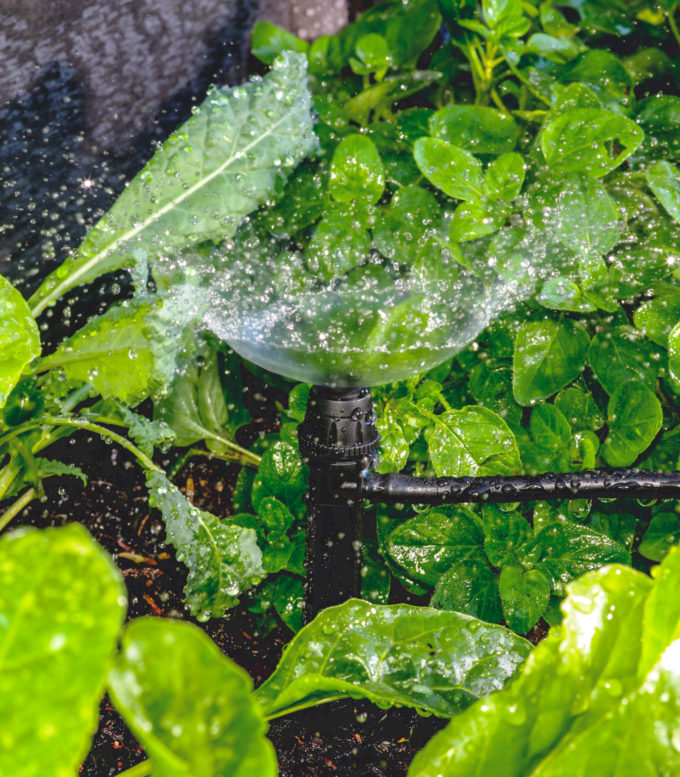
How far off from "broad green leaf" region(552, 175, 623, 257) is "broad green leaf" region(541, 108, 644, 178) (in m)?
0.02

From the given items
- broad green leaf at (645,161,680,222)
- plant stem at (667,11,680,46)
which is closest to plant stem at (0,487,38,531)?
broad green leaf at (645,161,680,222)

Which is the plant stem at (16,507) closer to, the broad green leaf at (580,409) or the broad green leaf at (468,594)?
the broad green leaf at (468,594)

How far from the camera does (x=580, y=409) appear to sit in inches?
42.7

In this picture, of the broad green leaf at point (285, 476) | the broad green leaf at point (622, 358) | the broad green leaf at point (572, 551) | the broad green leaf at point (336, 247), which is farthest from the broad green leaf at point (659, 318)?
the broad green leaf at point (285, 476)

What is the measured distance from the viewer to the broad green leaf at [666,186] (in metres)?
0.91

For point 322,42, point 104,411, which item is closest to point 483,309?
point 104,411

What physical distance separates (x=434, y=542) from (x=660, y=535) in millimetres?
331

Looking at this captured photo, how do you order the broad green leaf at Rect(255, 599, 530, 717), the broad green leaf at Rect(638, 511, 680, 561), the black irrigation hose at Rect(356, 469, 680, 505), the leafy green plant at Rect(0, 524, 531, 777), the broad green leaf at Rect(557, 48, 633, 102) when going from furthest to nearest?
1. the broad green leaf at Rect(557, 48, 633, 102)
2. the broad green leaf at Rect(638, 511, 680, 561)
3. the black irrigation hose at Rect(356, 469, 680, 505)
4. the broad green leaf at Rect(255, 599, 530, 717)
5. the leafy green plant at Rect(0, 524, 531, 777)

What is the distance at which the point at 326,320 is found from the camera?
0.87 m

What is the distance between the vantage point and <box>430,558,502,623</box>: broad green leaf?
0.97 metres

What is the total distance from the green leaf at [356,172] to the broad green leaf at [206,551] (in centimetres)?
47

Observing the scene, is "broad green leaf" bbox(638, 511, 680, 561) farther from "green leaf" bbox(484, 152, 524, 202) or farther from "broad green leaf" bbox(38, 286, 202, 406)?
"broad green leaf" bbox(38, 286, 202, 406)

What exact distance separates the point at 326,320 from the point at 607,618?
56 centimetres

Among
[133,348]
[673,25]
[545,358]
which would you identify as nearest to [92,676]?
[133,348]
